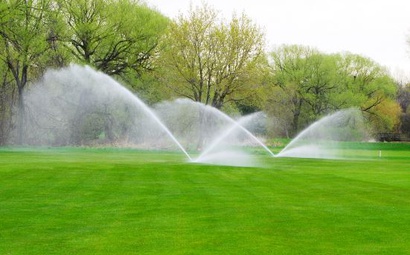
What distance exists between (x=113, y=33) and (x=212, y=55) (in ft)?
35.1

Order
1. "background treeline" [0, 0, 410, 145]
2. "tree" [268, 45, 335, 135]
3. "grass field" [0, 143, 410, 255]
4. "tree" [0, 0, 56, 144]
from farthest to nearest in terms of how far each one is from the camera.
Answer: "tree" [268, 45, 335, 135] < "background treeline" [0, 0, 410, 145] < "tree" [0, 0, 56, 144] < "grass field" [0, 143, 410, 255]

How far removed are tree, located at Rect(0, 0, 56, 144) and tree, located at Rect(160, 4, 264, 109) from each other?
484 inches

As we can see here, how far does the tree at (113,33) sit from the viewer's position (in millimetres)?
60188

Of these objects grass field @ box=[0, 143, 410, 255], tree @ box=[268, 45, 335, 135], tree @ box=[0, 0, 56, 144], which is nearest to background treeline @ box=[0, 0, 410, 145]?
tree @ box=[0, 0, 56, 144]

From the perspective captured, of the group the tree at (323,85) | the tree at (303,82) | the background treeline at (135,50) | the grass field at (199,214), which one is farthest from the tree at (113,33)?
the grass field at (199,214)

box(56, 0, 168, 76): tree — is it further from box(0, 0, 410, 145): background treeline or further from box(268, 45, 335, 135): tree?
box(268, 45, 335, 135): tree

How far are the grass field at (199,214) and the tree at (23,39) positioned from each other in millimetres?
33596

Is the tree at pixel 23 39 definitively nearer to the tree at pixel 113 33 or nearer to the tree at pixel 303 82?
the tree at pixel 113 33

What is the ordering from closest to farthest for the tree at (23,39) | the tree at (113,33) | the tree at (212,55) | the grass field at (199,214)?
the grass field at (199,214) → the tree at (23,39) → the tree at (212,55) → the tree at (113,33)

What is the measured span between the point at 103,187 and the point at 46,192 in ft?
6.97

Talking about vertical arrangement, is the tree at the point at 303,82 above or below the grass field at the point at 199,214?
above

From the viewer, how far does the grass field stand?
10.8 m

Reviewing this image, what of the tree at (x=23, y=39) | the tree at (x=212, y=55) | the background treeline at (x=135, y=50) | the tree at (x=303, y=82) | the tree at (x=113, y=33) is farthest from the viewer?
the tree at (x=303, y=82)

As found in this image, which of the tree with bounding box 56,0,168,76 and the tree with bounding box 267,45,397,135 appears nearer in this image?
the tree with bounding box 56,0,168,76
